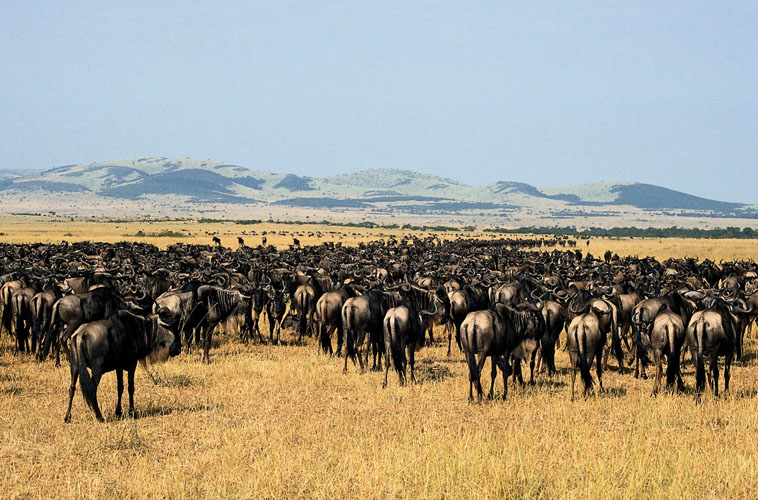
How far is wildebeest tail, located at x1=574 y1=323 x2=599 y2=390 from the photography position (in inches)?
477

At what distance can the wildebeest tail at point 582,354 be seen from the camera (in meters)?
12.1

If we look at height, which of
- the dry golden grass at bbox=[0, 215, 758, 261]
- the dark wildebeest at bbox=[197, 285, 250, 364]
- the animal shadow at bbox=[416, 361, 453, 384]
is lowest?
the animal shadow at bbox=[416, 361, 453, 384]

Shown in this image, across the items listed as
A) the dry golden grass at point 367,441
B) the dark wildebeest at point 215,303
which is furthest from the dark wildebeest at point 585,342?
the dark wildebeest at point 215,303

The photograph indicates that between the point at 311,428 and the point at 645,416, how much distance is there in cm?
520

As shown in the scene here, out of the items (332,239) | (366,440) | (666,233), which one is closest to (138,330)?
(366,440)

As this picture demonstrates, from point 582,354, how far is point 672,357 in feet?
5.27

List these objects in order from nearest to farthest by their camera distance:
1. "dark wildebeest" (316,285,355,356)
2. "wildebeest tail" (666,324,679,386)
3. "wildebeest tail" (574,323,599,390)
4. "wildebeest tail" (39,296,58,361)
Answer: "wildebeest tail" (666,324,679,386) → "wildebeest tail" (574,323,599,390) → "wildebeest tail" (39,296,58,361) → "dark wildebeest" (316,285,355,356)

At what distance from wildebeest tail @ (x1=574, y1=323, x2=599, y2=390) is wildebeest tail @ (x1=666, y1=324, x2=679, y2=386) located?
4.66 feet

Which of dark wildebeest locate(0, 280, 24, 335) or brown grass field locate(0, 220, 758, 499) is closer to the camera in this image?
brown grass field locate(0, 220, 758, 499)

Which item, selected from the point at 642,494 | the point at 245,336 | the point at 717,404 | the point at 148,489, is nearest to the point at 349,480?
the point at 148,489

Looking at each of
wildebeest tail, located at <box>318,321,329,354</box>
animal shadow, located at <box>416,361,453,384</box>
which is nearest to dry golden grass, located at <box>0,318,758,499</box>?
animal shadow, located at <box>416,361,453,384</box>

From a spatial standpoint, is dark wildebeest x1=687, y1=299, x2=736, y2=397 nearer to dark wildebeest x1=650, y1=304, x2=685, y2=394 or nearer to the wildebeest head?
dark wildebeest x1=650, y1=304, x2=685, y2=394

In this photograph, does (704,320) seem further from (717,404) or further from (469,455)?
(469,455)

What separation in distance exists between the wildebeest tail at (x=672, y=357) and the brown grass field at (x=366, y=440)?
0.38 m
